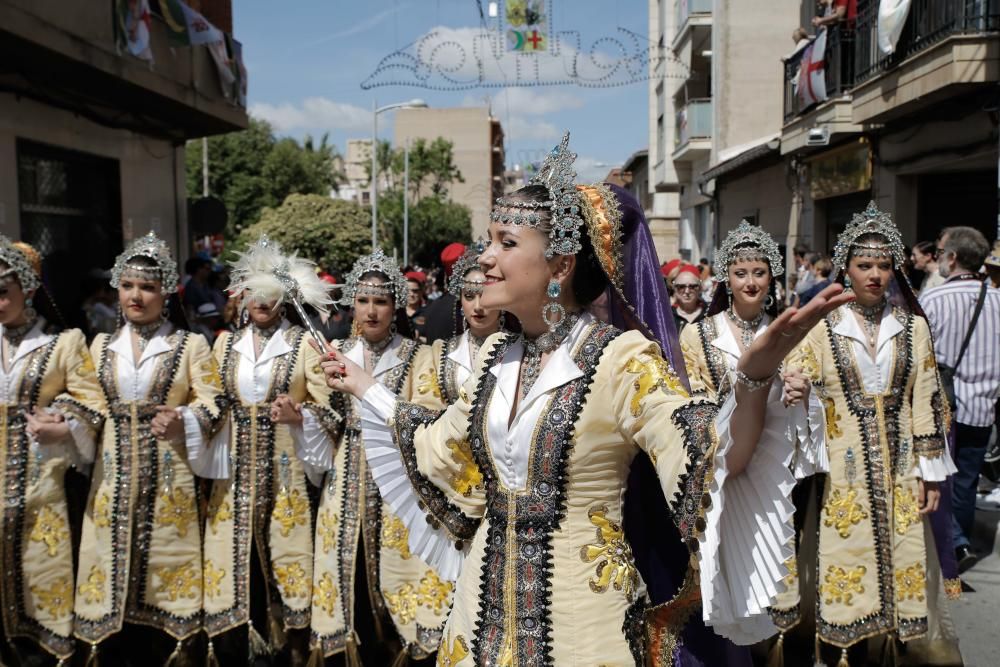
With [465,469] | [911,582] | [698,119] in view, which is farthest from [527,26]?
[698,119]

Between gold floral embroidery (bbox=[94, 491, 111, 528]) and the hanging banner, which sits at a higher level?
the hanging banner

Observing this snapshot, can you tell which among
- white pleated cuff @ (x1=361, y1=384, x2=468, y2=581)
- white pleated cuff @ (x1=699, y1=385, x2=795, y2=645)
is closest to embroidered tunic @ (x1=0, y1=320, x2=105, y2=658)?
white pleated cuff @ (x1=361, y1=384, x2=468, y2=581)

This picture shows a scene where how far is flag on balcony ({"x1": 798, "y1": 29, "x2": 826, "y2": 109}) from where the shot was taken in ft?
43.9

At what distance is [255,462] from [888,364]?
10.9 feet

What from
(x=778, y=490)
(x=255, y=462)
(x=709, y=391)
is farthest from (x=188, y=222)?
(x=778, y=490)

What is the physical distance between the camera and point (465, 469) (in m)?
2.60

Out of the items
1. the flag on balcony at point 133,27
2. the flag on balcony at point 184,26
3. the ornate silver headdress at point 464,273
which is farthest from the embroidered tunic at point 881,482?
the flag on balcony at point 184,26

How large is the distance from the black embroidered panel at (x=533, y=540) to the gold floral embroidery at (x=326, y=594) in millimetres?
2460

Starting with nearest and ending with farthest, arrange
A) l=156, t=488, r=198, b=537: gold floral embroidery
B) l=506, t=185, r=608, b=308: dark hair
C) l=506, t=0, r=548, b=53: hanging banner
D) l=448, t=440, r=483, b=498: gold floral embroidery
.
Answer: l=506, t=185, r=608, b=308: dark hair
l=448, t=440, r=483, b=498: gold floral embroidery
l=156, t=488, r=198, b=537: gold floral embroidery
l=506, t=0, r=548, b=53: hanging banner

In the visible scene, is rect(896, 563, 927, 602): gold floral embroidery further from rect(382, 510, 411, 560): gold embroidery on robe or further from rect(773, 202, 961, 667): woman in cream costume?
rect(382, 510, 411, 560): gold embroidery on robe

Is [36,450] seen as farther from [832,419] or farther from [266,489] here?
[832,419]

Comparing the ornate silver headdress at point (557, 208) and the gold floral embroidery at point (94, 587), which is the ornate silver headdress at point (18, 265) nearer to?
the gold floral embroidery at point (94, 587)

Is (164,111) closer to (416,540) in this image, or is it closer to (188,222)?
(188,222)

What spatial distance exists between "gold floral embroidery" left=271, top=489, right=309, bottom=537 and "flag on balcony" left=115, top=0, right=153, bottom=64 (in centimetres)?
681
